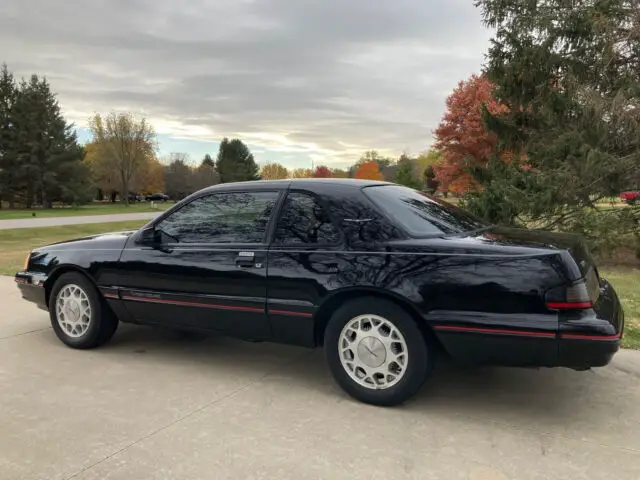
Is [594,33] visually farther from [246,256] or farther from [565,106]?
[246,256]

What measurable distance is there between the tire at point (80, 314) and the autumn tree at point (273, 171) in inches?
3641

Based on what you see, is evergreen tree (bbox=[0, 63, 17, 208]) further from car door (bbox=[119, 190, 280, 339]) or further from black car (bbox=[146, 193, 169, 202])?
car door (bbox=[119, 190, 280, 339])

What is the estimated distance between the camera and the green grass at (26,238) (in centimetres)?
1092

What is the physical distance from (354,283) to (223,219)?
1329mm

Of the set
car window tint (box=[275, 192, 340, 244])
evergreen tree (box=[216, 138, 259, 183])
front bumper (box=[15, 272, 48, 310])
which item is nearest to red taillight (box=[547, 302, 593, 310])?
car window tint (box=[275, 192, 340, 244])

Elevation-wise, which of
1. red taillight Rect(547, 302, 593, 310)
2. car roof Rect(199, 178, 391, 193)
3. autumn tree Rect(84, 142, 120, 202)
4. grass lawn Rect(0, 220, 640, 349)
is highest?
autumn tree Rect(84, 142, 120, 202)

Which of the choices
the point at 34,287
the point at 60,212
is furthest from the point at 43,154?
the point at 34,287

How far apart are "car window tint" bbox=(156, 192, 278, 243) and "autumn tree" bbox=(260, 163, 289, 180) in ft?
305

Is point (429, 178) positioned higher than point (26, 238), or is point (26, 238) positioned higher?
point (429, 178)

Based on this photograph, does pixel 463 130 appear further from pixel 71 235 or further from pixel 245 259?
pixel 245 259

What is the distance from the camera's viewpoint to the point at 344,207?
12.3ft

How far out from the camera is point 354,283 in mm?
3459

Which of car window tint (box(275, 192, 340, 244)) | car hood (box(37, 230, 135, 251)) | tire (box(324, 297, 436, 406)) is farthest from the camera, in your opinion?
car hood (box(37, 230, 135, 251))

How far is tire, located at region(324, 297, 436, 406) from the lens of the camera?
3.33 meters
